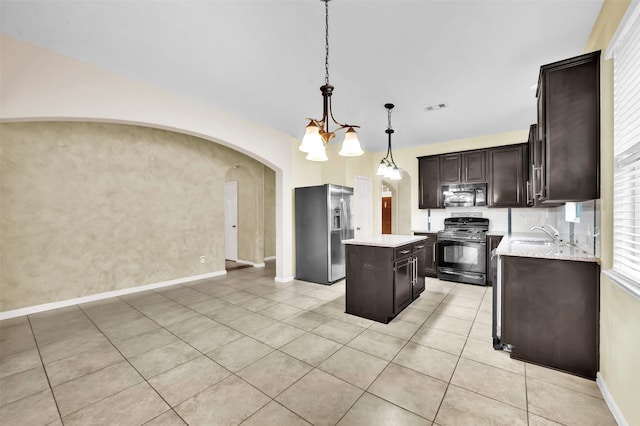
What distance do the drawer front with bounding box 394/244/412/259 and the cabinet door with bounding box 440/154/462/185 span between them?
2624 mm

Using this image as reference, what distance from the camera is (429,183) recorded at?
5652 millimetres

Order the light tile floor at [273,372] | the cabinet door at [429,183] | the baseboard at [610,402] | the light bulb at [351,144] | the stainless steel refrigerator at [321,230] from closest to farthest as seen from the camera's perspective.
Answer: the baseboard at [610,402], the light tile floor at [273,372], the light bulb at [351,144], the stainless steel refrigerator at [321,230], the cabinet door at [429,183]

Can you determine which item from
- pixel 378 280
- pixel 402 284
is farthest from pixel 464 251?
pixel 378 280

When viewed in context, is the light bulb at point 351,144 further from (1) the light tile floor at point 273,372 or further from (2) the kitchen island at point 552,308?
(1) the light tile floor at point 273,372

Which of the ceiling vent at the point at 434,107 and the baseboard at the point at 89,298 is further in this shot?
the ceiling vent at the point at 434,107

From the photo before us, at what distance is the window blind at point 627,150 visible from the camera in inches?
59.0

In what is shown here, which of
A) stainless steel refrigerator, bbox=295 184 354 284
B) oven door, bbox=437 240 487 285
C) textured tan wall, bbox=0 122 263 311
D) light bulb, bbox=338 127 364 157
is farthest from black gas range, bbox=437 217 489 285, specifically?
textured tan wall, bbox=0 122 263 311

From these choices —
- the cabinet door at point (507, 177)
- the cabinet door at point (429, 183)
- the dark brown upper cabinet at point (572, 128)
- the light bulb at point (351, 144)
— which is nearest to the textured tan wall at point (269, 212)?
the cabinet door at point (429, 183)

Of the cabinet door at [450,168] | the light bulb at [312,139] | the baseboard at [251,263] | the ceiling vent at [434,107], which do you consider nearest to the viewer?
the light bulb at [312,139]

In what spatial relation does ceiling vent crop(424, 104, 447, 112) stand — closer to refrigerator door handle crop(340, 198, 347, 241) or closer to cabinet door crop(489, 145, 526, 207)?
cabinet door crop(489, 145, 526, 207)

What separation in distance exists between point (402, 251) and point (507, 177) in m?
3.06

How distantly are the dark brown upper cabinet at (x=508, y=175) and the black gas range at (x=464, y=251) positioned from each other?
0.53 meters

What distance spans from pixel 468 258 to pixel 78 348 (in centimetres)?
550

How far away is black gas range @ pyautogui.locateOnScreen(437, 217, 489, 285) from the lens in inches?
188
